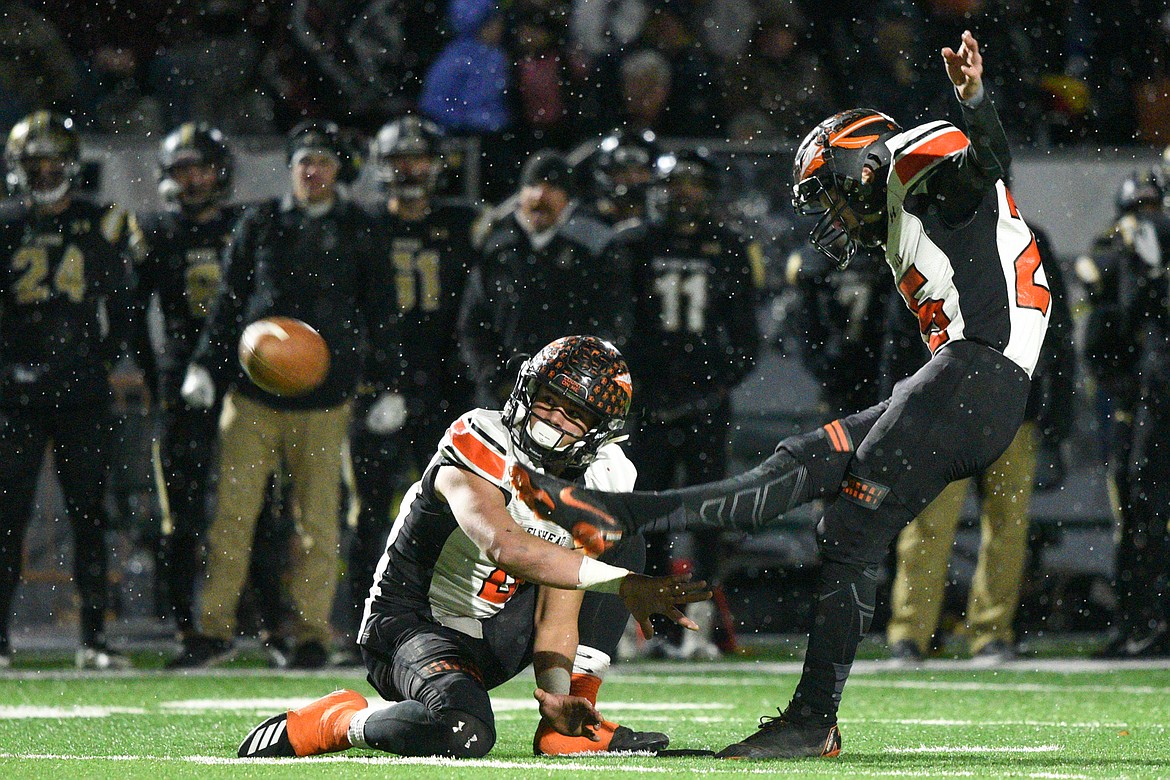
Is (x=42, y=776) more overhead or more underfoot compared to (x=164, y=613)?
more overhead

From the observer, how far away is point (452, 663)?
4.12m

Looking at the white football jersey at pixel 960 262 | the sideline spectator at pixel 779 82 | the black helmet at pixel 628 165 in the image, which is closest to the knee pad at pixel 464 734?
the white football jersey at pixel 960 262

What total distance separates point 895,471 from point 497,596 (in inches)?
39.6

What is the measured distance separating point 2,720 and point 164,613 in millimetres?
3257

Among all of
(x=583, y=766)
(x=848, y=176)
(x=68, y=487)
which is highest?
(x=848, y=176)

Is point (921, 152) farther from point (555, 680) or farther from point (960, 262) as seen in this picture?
point (555, 680)

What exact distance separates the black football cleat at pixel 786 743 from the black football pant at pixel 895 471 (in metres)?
0.03

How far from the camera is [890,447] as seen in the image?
4047mm

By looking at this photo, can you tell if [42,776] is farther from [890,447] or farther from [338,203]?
[338,203]

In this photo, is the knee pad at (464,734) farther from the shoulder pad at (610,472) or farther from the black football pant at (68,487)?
the black football pant at (68,487)

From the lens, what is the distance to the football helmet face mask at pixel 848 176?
4.27m

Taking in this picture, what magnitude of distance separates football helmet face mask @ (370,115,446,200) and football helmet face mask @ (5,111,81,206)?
130cm

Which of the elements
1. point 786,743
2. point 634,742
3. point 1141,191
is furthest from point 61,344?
point 1141,191

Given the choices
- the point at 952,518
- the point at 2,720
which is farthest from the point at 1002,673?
the point at 2,720
